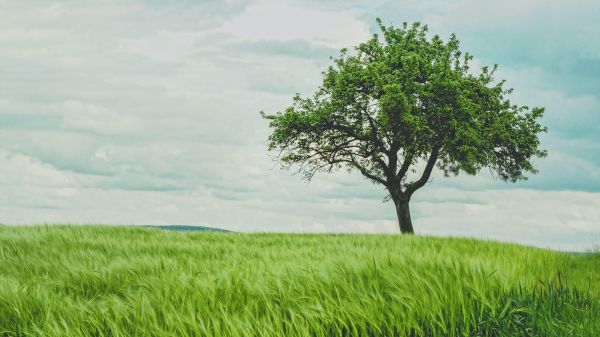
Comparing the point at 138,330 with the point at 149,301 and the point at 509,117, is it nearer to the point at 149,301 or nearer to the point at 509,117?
the point at 149,301

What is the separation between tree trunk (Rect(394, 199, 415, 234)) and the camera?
1096 inches

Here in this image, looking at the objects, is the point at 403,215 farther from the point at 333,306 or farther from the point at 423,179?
the point at 333,306

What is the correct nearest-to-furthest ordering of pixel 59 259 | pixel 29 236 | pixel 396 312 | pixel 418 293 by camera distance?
pixel 396 312 < pixel 418 293 < pixel 59 259 < pixel 29 236

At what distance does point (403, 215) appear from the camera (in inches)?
1104

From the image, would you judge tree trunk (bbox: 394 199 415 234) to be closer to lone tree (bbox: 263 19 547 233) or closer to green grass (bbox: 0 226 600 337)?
lone tree (bbox: 263 19 547 233)

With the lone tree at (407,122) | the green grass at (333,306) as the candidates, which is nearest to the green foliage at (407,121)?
the lone tree at (407,122)

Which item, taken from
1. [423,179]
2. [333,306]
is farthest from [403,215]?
[333,306]

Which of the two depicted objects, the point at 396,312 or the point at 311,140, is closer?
the point at 396,312

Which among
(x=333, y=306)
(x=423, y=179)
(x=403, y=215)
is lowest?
(x=333, y=306)

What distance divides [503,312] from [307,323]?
2.02 metres

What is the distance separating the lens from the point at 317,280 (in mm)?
5684

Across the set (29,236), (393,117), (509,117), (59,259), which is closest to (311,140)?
(393,117)

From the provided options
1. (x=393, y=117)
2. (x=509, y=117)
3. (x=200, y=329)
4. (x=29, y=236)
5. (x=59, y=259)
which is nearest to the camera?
(x=200, y=329)

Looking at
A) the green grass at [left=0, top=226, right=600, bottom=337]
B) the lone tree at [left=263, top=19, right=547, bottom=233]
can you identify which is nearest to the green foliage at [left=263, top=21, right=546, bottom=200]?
the lone tree at [left=263, top=19, right=547, bottom=233]
